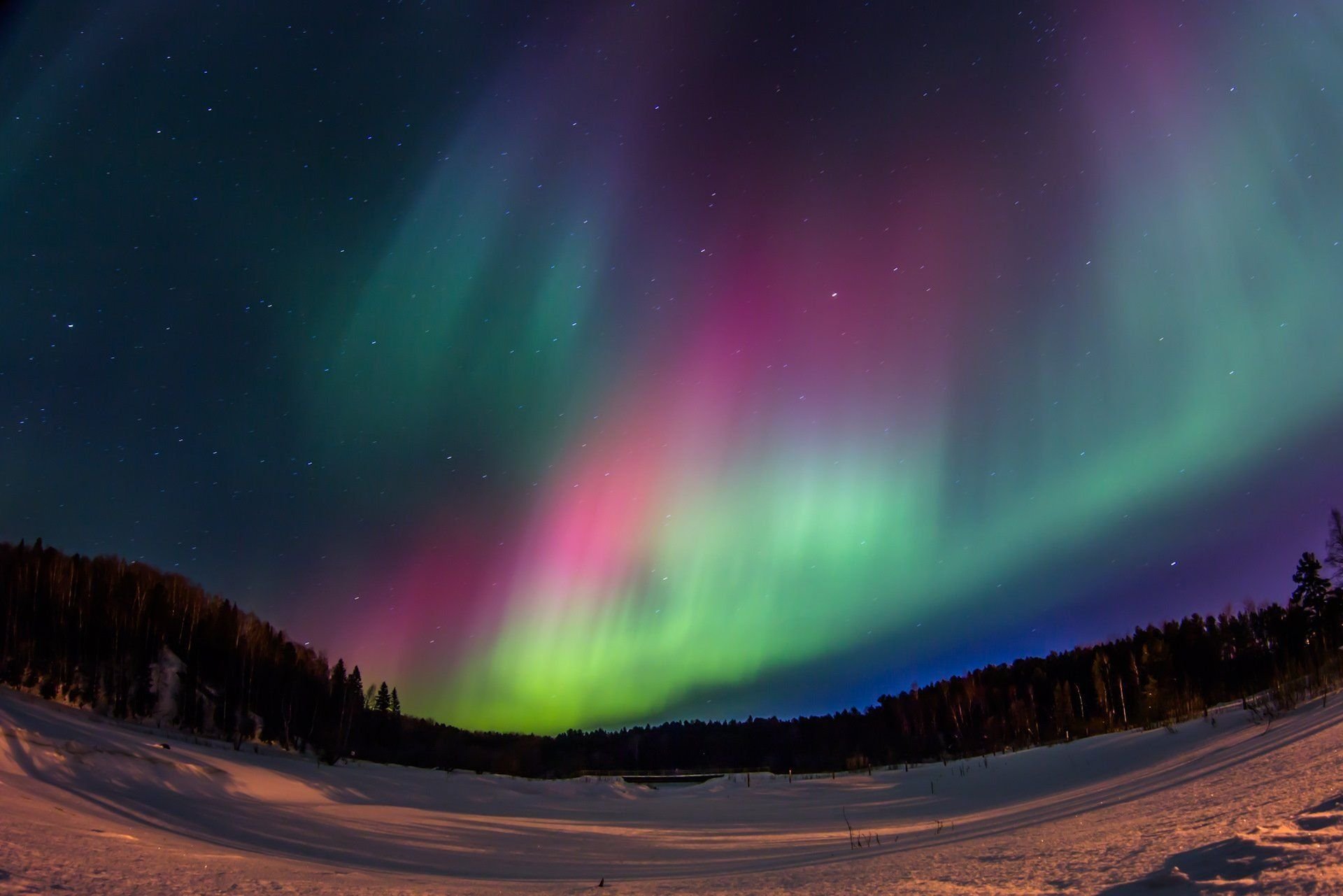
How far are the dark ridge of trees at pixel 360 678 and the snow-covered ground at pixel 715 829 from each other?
14.9 metres

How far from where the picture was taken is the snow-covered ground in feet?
15.3

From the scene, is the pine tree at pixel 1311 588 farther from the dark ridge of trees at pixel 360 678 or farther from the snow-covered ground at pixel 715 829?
the snow-covered ground at pixel 715 829

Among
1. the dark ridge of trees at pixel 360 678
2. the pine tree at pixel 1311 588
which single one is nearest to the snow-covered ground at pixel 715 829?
the dark ridge of trees at pixel 360 678

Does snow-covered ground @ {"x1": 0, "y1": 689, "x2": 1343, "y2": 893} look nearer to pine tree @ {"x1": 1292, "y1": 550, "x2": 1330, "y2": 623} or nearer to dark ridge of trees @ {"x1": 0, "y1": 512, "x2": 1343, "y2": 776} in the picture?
dark ridge of trees @ {"x1": 0, "y1": 512, "x2": 1343, "y2": 776}

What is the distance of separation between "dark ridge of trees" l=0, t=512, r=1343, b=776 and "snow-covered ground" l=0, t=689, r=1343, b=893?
49.0 ft

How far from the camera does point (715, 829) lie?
52.3ft

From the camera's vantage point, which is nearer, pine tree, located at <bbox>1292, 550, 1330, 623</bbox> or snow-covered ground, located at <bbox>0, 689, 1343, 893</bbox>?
snow-covered ground, located at <bbox>0, 689, 1343, 893</bbox>

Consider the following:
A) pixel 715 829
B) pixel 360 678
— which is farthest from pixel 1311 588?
pixel 360 678

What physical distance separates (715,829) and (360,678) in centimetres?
9128

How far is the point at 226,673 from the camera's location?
215ft

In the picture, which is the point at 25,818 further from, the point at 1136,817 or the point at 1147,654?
the point at 1147,654

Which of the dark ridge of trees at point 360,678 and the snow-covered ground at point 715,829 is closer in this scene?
the snow-covered ground at point 715,829

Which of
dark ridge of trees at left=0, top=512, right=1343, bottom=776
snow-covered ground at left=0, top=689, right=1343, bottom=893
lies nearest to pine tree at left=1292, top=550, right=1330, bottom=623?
dark ridge of trees at left=0, top=512, right=1343, bottom=776

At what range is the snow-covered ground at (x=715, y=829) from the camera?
466 cm
